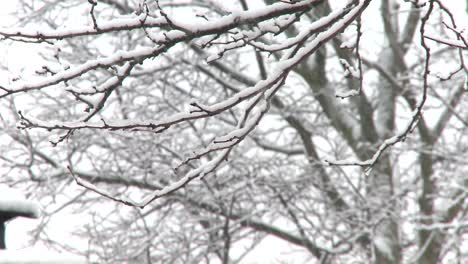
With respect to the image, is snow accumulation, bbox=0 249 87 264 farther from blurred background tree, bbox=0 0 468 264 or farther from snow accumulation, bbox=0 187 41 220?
blurred background tree, bbox=0 0 468 264

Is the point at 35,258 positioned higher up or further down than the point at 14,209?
further down

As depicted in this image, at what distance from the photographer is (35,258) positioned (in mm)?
2855

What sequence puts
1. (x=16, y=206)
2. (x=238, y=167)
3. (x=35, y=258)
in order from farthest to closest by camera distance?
(x=238, y=167) → (x=16, y=206) → (x=35, y=258)

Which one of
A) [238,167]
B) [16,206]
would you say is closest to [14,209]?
[16,206]

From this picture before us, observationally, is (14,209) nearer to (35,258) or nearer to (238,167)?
(35,258)

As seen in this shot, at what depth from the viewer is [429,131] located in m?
10.7

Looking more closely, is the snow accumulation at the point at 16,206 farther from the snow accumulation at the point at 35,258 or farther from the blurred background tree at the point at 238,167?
the blurred background tree at the point at 238,167

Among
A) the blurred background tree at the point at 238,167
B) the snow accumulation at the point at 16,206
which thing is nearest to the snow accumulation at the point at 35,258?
the snow accumulation at the point at 16,206

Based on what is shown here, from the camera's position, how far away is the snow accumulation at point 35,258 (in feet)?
9.33

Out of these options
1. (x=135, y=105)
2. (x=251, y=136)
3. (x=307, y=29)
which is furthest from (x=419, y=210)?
(x=307, y=29)

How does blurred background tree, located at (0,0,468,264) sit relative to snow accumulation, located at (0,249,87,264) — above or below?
above

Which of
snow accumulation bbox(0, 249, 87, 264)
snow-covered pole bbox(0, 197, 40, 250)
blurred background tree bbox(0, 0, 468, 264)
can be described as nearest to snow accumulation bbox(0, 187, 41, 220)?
snow-covered pole bbox(0, 197, 40, 250)

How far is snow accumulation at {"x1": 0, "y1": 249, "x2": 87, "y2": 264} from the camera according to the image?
2844 millimetres

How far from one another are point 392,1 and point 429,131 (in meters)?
2.39
